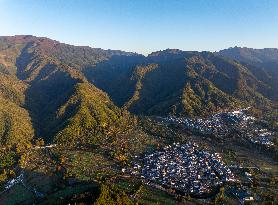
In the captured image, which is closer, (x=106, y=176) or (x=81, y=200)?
(x=81, y=200)

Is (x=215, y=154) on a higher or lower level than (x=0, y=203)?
higher

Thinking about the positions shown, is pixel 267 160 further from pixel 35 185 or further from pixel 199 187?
pixel 35 185

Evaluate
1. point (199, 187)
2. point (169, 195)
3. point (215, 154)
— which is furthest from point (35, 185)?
point (215, 154)

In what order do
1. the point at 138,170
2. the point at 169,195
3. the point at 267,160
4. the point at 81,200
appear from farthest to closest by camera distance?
1. the point at 267,160
2. the point at 138,170
3. the point at 169,195
4. the point at 81,200

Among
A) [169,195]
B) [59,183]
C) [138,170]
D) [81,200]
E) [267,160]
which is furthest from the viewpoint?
[267,160]

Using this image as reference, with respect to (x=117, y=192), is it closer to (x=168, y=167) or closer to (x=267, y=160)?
(x=168, y=167)

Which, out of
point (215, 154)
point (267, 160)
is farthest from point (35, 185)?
point (267, 160)
